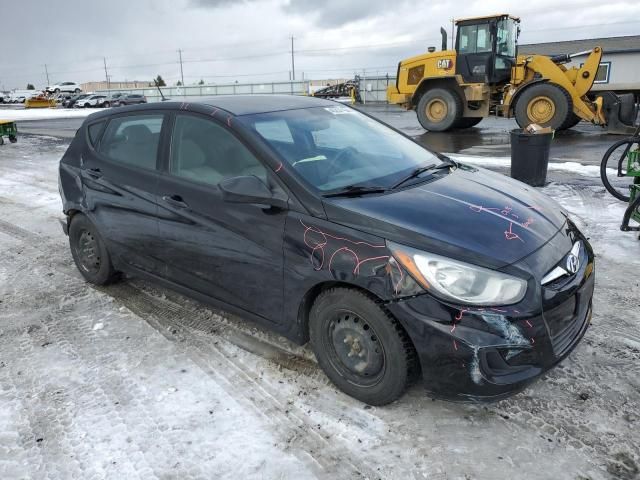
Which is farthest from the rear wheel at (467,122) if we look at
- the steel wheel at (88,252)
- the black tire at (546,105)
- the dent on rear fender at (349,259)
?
the dent on rear fender at (349,259)

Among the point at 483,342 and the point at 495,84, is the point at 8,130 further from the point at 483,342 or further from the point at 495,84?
the point at 483,342

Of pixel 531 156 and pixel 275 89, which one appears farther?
pixel 275 89

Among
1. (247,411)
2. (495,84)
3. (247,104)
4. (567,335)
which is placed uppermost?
(495,84)

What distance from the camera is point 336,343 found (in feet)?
9.21

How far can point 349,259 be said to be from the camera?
2.57 m

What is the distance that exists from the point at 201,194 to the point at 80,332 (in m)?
Result: 1.44

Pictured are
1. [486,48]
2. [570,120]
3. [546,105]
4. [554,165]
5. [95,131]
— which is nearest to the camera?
[95,131]

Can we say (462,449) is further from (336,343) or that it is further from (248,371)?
(248,371)

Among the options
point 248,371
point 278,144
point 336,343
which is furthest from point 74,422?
point 278,144

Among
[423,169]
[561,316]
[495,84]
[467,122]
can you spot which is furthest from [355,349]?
[467,122]

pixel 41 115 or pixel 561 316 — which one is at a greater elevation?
pixel 41 115

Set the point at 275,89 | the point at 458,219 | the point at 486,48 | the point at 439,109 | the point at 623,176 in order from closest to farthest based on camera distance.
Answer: the point at 458,219
the point at 623,176
the point at 486,48
the point at 439,109
the point at 275,89

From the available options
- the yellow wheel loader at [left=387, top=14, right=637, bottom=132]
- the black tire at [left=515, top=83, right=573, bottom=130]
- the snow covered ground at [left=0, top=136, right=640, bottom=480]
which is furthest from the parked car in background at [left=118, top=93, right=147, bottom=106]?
the snow covered ground at [left=0, top=136, right=640, bottom=480]

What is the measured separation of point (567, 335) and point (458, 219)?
80 cm
